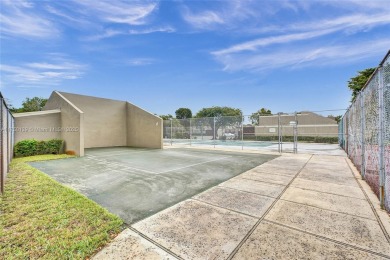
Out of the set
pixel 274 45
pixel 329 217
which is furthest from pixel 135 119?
pixel 329 217

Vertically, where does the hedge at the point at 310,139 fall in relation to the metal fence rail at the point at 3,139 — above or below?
below

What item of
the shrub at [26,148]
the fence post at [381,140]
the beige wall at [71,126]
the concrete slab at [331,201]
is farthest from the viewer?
the beige wall at [71,126]

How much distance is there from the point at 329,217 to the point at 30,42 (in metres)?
16.3

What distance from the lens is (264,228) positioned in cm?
254

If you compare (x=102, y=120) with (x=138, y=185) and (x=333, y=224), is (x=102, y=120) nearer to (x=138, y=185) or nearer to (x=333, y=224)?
(x=138, y=185)

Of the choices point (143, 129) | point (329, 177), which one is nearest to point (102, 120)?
point (143, 129)

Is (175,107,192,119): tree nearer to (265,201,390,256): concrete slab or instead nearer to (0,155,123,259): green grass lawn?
(0,155,123,259): green grass lawn

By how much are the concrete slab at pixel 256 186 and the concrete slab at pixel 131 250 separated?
2.69 m

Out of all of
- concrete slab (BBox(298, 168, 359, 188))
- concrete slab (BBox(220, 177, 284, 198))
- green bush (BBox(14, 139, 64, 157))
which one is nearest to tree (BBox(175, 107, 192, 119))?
green bush (BBox(14, 139, 64, 157))

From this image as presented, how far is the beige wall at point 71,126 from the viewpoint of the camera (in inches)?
401

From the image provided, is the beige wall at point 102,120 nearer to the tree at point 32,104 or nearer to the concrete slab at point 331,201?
the concrete slab at point 331,201

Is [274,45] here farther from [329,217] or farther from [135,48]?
[329,217]

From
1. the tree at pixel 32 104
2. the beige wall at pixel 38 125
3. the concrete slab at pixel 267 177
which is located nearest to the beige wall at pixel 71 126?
the beige wall at pixel 38 125

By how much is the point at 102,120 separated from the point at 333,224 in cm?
1595
